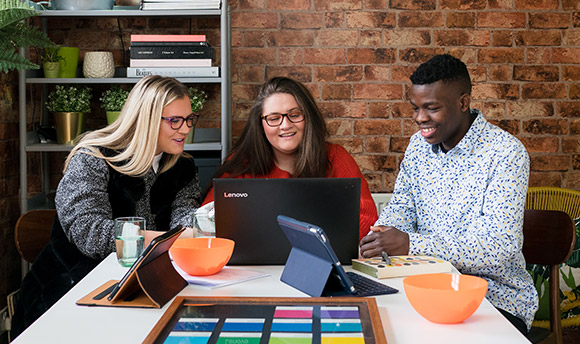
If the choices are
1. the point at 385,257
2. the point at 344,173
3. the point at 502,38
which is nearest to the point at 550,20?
the point at 502,38

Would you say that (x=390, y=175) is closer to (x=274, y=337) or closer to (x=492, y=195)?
(x=492, y=195)

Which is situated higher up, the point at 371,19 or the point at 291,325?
the point at 371,19

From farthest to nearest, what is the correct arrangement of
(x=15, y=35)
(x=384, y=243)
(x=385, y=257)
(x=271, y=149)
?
(x=271, y=149), (x=15, y=35), (x=384, y=243), (x=385, y=257)

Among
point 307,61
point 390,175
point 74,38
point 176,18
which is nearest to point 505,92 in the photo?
point 390,175

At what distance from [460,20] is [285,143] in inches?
52.4

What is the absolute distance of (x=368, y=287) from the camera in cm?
144

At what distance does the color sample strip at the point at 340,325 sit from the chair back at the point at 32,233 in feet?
6.06

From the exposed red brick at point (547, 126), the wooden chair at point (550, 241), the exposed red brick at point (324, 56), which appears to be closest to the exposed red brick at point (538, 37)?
the exposed red brick at point (547, 126)

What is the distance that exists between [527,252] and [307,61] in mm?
1487

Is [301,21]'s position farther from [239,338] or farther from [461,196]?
[239,338]

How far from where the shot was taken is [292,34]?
3.25 metres

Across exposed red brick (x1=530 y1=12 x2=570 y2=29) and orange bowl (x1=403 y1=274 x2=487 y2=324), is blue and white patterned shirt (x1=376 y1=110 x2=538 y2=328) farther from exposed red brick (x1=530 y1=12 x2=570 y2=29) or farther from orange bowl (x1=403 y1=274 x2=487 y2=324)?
exposed red brick (x1=530 y1=12 x2=570 y2=29)

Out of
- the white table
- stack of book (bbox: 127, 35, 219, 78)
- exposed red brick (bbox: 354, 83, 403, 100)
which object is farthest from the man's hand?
exposed red brick (bbox: 354, 83, 403, 100)

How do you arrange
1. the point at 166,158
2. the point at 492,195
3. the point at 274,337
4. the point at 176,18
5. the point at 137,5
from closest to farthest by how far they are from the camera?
1. the point at 274,337
2. the point at 492,195
3. the point at 166,158
4. the point at 137,5
5. the point at 176,18
